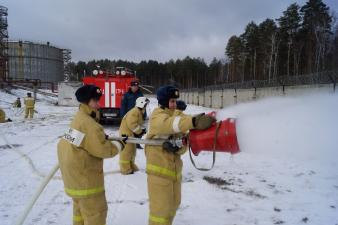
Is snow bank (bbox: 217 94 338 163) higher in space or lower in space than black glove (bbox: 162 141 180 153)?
higher

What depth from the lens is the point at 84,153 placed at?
3580 mm

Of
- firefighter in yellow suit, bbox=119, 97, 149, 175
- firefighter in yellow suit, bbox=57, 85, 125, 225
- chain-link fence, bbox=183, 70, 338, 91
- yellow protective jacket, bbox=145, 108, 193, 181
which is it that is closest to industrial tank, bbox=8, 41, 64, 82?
chain-link fence, bbox=183, 70, 338, 91

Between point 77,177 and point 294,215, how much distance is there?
3.19m

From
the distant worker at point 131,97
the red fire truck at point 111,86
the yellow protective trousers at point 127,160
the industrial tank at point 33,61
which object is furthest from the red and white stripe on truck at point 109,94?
the industrial tank at point 33,61

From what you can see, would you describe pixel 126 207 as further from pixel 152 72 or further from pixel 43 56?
pixel 152 72

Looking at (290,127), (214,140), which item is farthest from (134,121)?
(290,127)

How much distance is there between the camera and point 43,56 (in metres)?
61.4

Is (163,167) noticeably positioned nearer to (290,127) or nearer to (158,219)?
(158,219)

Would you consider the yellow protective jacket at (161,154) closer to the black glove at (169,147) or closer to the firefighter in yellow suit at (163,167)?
the firefighter in yellow suit at (163,167)

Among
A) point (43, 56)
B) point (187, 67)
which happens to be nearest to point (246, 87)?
point (43, 56)

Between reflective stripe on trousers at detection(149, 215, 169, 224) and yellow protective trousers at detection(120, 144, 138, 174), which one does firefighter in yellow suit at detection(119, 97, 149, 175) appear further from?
reflective stripe on trousers at detection(149, 215, 169, 224)

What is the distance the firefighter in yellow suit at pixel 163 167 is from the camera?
3.71 metres

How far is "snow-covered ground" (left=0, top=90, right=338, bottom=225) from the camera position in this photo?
352 cm

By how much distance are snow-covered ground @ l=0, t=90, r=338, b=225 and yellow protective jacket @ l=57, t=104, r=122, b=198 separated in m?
1.33
